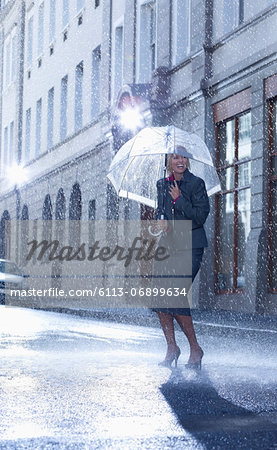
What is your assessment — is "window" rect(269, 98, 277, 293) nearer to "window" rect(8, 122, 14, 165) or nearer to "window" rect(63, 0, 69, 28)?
"window" rect(63, 0, 69, 28)

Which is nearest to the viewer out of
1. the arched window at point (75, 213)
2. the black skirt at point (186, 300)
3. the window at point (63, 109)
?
the black skirt at point (186, 300)

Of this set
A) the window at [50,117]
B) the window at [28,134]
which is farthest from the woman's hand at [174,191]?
the window at [28,134]

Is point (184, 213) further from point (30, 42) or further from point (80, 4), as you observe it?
point (30, 42)

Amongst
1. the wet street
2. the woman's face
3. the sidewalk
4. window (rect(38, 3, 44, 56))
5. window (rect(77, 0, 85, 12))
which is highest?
window (rect(38, 3, 44, 56))

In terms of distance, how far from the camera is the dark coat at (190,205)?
7711 mm

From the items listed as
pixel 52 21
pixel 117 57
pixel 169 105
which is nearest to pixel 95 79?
pixel 117 57

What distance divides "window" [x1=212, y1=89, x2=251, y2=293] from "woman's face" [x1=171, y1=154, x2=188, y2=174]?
1100 centimetres

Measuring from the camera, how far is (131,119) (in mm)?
24719

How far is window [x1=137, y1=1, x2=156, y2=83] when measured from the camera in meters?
25.3

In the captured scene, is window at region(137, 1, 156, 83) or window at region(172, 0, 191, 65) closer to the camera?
window at region(172, 0, 191, 65)

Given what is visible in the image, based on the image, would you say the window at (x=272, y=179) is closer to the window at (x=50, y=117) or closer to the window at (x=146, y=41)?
the window at (x=146, y=41)

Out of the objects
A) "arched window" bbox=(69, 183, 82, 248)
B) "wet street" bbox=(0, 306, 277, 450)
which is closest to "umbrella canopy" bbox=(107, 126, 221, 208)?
"wet street" bbox=(0, 306, 277, 450)

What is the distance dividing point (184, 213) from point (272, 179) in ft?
34.0

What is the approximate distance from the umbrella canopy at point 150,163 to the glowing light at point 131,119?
14783mm
